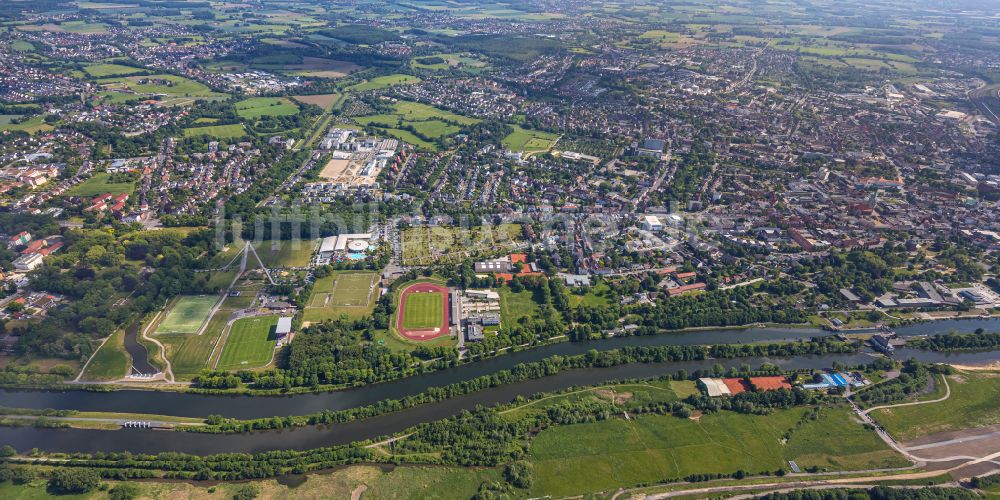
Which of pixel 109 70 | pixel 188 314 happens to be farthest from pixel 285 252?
pixel 109 70

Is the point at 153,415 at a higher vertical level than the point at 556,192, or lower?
lower

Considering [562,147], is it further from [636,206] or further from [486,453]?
[486,453]

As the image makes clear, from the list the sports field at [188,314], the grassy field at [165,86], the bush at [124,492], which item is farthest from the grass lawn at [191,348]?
the grassy field at [165,86]

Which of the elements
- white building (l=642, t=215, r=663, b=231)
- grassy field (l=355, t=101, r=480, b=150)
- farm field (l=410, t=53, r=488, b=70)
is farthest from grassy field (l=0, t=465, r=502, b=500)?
farm field (l=410, t=53, r=488, b=70)

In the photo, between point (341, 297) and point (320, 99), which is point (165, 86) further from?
point (341, 297)

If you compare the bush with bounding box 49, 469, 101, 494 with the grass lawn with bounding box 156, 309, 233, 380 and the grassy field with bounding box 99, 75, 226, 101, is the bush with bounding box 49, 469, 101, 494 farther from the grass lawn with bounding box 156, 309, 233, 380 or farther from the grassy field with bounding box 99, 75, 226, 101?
the grassy field with bounding box 99, 75, 226, 101

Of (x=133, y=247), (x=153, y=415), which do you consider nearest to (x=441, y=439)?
(x=153, y=415)
